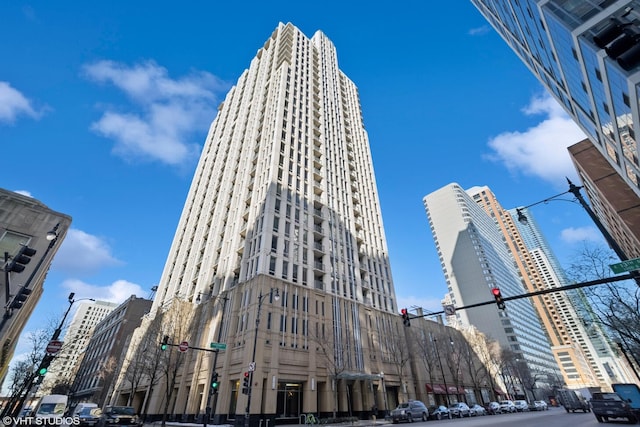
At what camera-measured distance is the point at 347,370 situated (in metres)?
33.9

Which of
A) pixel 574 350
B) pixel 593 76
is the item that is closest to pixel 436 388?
pixel 593 76

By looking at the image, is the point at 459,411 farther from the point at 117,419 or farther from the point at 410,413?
the point at 117,419

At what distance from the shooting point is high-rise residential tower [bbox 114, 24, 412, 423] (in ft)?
102

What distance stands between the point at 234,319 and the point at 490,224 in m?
153

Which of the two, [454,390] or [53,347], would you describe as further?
[454,390]

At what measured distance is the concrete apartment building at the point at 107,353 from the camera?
63.9m

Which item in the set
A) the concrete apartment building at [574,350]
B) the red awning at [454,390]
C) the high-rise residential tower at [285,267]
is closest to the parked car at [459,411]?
the high-rise residential tower at [285,267]

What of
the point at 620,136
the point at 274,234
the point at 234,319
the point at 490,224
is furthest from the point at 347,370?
the point at 490,224

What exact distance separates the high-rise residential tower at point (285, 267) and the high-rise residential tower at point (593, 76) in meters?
30.7

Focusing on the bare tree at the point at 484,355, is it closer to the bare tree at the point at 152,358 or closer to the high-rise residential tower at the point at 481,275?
the high-rise residential tower at the point at 481,275

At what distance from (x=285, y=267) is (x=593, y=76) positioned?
34002 millimetres

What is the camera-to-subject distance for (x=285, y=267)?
36.9 m

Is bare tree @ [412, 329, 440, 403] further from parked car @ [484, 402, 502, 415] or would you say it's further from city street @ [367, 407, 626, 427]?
city street @ [367, 407, 626, 427]

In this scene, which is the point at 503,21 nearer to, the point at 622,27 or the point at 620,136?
the point at 620,136
